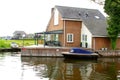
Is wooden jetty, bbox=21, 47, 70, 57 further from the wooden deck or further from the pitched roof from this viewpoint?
the pitched roof

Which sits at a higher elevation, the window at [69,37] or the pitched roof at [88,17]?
the pitched roof at [88,17]

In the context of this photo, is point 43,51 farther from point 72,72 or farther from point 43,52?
point 72,72

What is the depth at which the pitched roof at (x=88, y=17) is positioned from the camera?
46.0 m

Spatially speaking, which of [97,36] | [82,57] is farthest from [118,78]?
[97,36]

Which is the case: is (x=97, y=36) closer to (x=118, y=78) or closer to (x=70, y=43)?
(x=70, y=43)

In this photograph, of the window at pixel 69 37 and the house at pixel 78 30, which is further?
the window at pixel 69 37

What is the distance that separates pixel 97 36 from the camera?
147ft

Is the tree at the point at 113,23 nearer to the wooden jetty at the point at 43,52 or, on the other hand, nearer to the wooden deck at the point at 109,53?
the wooden deck at the point at 109,53

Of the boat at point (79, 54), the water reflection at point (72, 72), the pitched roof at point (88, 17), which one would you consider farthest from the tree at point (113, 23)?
the water reflection at point (72, 72)

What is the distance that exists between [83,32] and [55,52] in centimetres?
869

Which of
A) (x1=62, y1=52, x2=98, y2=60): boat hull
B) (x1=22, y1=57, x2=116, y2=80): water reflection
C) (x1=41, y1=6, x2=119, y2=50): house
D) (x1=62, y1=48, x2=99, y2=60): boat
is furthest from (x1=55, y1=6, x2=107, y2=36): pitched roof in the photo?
(x1=22, y1=57, x2=116, y2=80): water reflection

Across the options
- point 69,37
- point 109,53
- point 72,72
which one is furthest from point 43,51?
point 72,72

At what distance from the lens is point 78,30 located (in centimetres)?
4731

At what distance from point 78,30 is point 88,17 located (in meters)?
3.87
